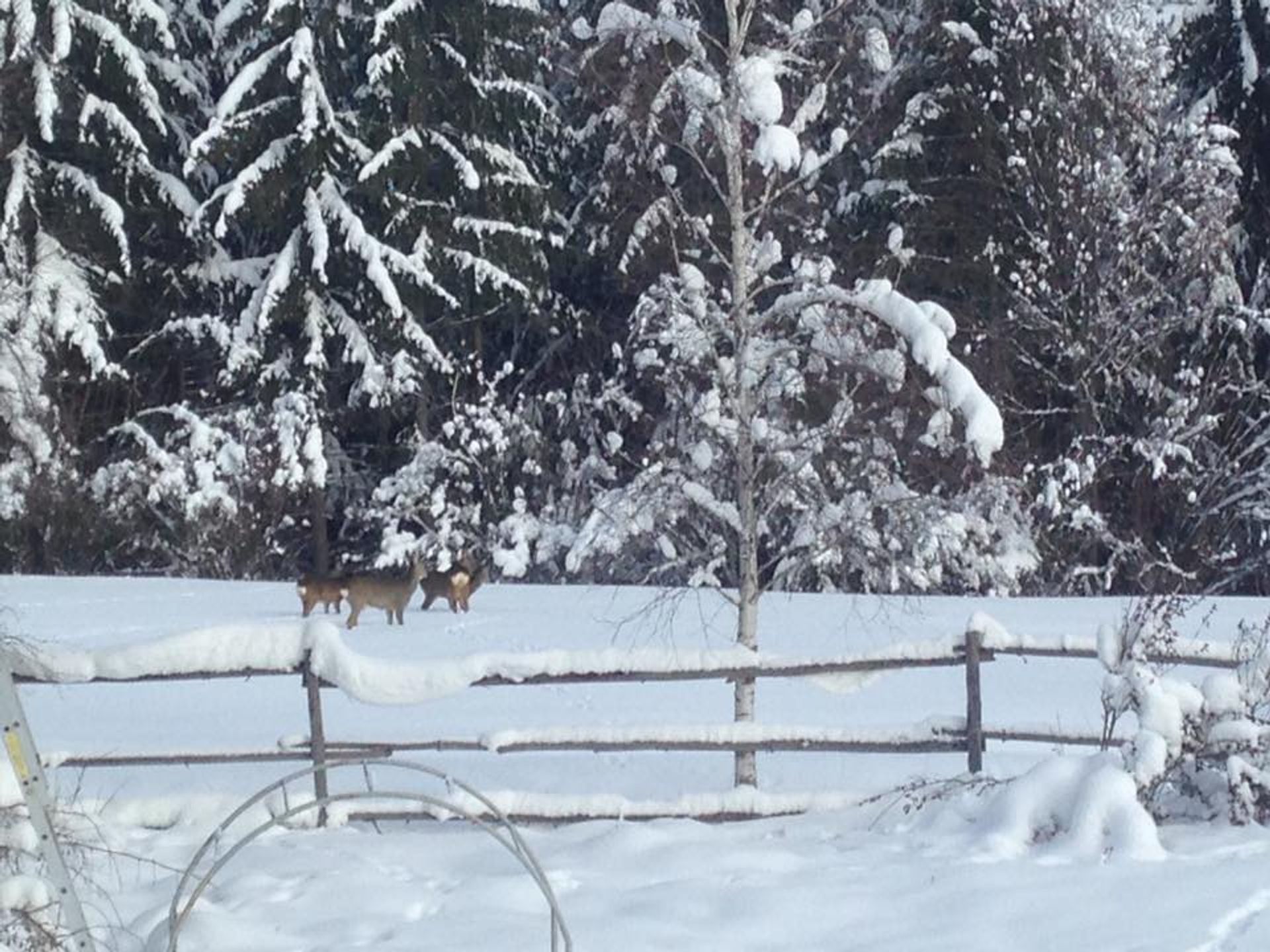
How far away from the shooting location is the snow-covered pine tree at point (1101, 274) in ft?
78.3

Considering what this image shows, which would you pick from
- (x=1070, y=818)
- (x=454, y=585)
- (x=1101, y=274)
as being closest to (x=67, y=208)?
(x=454, y=585)

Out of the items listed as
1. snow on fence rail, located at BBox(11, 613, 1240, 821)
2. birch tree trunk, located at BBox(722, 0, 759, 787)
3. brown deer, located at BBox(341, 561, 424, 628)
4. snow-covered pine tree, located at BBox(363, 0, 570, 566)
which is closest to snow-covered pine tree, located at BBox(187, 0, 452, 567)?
snow-covered pine tree, located at BBox(363, 0, 570, 566)

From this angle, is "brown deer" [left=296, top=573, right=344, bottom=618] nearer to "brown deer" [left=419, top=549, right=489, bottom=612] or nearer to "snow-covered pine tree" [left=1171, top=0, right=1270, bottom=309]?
"brown deer" [left=419, top=549, right=489, bottom=612]

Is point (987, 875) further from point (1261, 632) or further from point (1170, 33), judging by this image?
point (1170, 33)

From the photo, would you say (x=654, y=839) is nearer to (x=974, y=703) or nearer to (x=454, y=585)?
(x=974, y=703)

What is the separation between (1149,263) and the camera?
82.4 feet

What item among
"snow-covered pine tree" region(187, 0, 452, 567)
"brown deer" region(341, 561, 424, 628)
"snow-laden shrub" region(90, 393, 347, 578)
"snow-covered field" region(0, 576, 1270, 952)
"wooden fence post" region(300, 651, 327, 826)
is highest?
"snow-covered pine tree" region(187, 0, 452, 567)

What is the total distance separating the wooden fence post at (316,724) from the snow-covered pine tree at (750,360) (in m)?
2.28

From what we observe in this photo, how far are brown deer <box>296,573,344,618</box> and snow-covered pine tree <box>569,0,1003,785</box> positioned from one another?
25.0 ft

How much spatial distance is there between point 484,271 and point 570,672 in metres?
18.1

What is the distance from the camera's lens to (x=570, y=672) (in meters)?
9.23

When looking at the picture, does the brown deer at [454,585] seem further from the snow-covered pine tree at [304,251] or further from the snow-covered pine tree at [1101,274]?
the snow-covered pine tree at [1101,274]

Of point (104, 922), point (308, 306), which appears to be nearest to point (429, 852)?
point (104, 922)

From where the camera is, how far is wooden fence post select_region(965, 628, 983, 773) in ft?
30.3
